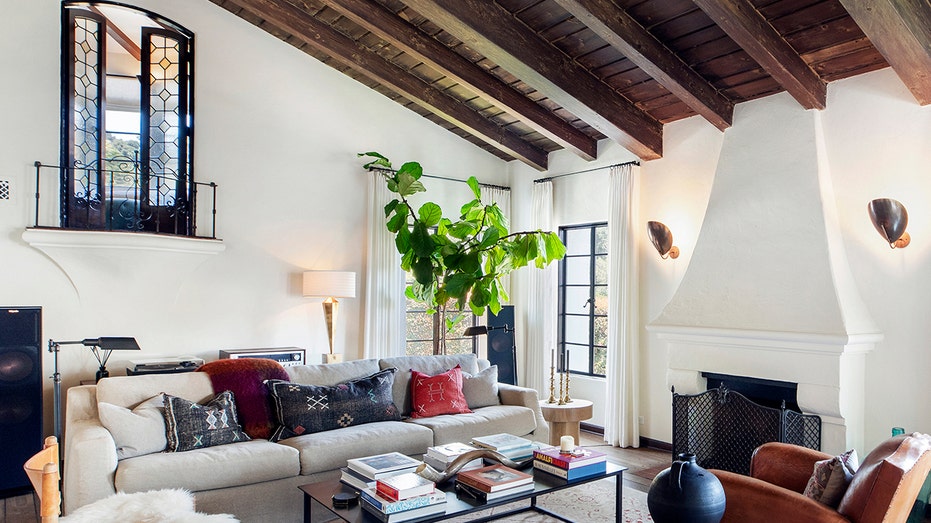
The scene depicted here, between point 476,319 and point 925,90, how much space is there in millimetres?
4451

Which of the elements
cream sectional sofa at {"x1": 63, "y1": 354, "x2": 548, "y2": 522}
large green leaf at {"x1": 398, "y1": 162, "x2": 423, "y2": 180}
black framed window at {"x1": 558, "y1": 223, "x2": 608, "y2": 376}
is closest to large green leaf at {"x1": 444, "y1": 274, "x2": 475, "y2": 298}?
large green leaf at {"x1": 398, "y1": 162, "x2": 423, "y2": 180}

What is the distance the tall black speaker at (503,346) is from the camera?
6.53m

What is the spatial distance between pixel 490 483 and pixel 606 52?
331 cm

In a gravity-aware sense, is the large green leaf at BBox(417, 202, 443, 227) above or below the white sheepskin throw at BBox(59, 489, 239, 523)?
above

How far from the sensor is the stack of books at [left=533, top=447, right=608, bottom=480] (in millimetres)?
3197

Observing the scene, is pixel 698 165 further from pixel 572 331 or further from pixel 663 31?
pixel 572 331

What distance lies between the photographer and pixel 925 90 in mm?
3941

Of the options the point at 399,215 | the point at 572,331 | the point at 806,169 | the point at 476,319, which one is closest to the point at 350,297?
the point at 399,215

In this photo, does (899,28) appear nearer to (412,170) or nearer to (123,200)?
(412,170)

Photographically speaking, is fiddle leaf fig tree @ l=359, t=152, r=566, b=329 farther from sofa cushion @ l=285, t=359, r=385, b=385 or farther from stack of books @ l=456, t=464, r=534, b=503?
stack of books @ l=456, t=464, r=534, b=503

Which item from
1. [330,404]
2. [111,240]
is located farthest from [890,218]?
[111,240]

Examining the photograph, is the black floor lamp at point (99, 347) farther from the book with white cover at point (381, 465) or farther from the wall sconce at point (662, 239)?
the wall sconce at point (662, 239)

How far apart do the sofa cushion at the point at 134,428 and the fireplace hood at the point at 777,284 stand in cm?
363

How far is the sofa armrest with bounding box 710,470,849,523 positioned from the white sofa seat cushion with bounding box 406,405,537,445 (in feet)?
5.88
